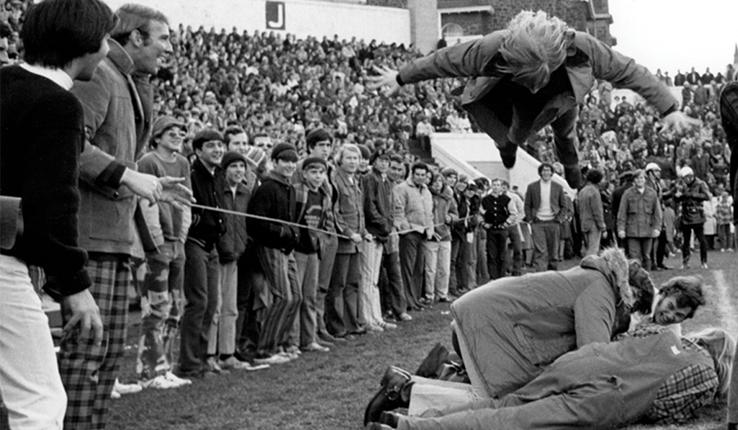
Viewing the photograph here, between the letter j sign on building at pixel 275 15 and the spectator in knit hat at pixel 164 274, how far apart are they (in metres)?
29.5

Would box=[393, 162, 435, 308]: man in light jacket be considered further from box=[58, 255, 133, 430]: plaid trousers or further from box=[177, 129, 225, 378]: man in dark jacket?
box=[58, 255, 133, 430]: plaid trousers

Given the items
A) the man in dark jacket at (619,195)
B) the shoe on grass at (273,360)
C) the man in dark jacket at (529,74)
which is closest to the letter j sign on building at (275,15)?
the man in dark jacket at (619,195)

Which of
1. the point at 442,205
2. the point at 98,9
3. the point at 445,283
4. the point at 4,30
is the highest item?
the point at 4,30

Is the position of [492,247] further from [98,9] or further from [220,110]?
[98,9]

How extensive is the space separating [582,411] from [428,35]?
36.6m

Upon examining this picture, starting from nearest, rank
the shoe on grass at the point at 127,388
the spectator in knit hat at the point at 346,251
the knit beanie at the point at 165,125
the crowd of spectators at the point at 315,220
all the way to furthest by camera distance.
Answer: the shoe on grass at the point at 127,388 → the knit beanie at the point at 165,125 → the crowd of spectators at the point at 315,220 → the spectator in knit hat at the point at 346,251

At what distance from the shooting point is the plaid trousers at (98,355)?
15.5 feet

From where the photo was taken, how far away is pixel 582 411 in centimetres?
577

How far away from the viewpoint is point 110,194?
497 cm

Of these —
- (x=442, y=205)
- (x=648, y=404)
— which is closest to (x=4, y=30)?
(x=442, y=205)

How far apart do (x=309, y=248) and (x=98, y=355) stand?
Result: 550 cm

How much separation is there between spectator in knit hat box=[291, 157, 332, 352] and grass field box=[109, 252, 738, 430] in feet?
1.15

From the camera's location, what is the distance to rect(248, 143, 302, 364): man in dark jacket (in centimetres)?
959

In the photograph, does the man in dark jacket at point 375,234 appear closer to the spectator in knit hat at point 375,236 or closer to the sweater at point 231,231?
the spectator in knit hat at point 375,236
